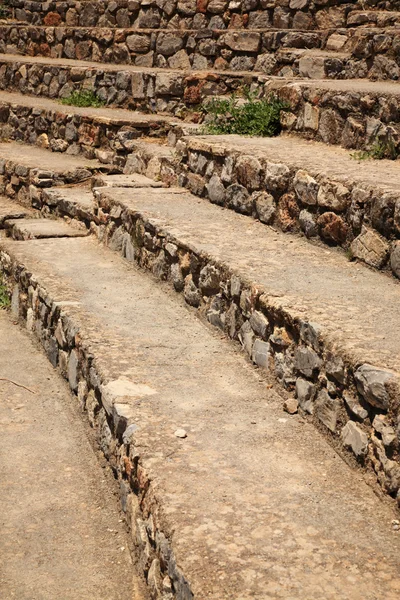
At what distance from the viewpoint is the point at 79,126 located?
9.68 meters

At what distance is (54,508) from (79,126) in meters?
6.52

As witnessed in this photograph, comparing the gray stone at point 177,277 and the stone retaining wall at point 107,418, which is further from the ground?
the gray stone at point 177,277

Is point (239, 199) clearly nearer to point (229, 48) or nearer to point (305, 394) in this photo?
point (305, 394)

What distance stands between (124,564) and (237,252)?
6.84 feet

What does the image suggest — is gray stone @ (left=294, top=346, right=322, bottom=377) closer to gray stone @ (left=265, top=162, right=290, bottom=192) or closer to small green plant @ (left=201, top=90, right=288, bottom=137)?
gray stone @ (left=265, top=162, right=290, bottom=192)

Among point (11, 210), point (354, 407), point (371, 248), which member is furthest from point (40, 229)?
point (354, 407)

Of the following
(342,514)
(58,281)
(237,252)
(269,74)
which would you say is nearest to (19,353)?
(58,281)

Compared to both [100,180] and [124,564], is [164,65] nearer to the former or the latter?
[100,180]

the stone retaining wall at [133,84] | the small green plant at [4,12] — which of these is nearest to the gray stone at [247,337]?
the stone retaining wall at [133,84]

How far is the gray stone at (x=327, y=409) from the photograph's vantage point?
3.56 meters

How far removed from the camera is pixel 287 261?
16.0ft

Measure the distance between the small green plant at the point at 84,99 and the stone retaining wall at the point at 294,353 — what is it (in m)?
5.12

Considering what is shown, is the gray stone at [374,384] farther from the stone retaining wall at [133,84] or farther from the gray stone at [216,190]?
the stone retaining wall at [133,84]

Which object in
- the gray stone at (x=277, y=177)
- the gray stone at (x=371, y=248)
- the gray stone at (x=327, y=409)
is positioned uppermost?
the gray stone at (x=277, y=177)
